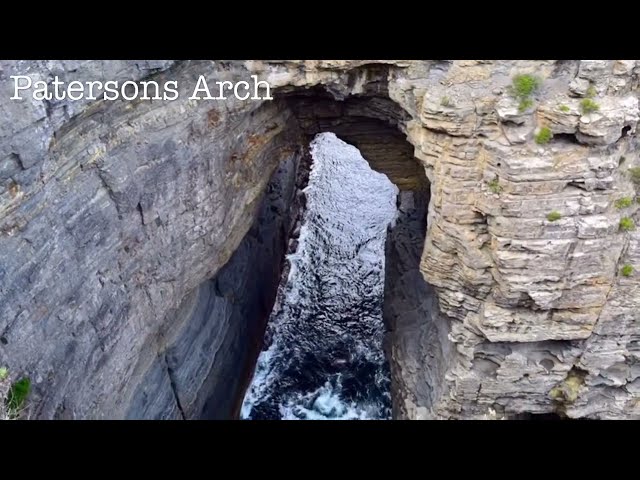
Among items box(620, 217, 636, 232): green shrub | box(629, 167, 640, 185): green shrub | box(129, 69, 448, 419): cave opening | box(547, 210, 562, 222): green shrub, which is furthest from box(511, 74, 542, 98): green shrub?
box(129, 69, 448, 419): cave opening

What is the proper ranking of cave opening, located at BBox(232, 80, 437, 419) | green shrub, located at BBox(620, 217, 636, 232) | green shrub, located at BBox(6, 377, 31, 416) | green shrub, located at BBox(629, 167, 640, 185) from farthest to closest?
cave opening, located at BBox(232, 80, 437, 419), green shrub, located at BBox(620, 217, 636, 232), green shrub, located at BBox(629, 167, 640, 185), green shrub, located at BBox(6, 377, 31, 416)

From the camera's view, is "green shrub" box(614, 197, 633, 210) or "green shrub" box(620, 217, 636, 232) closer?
"green shrub" box(614, 197, 633, 210)

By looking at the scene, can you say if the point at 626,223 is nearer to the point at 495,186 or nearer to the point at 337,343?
the point at 495,186

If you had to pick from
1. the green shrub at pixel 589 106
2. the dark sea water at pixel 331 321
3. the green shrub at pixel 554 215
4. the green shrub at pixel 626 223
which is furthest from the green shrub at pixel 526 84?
the dark sea water at pixel 331 321

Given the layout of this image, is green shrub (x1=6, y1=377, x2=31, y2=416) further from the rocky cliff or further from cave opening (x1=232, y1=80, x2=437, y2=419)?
cave opening (x1=232, y1=80, x2=437, y2=419)

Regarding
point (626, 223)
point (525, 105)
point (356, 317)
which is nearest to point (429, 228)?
point (525, 105)

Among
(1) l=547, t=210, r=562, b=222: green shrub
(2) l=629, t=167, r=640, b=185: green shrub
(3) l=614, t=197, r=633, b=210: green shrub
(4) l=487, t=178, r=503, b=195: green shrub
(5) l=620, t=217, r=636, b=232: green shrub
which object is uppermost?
(2) l=629, t=167, r=640, b=185: green shrub


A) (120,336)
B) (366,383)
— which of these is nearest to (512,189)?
(120,336)
